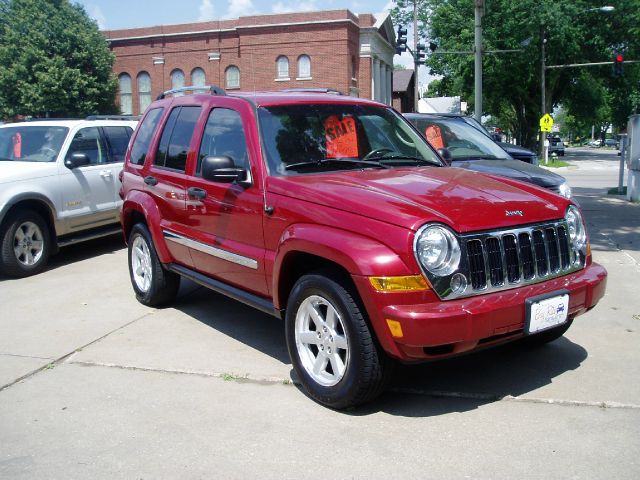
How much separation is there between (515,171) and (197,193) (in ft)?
13.5

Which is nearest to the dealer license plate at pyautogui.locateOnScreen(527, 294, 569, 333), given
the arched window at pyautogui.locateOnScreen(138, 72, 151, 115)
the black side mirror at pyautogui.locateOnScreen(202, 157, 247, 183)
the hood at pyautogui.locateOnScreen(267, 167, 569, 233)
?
the hood at pyautogui.locateOnScreen(267, 167, 569, 233)

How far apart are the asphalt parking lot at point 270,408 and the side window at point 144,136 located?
151 cm

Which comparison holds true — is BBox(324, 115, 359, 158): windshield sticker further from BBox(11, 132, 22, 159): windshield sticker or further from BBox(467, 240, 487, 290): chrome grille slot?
BBox(11, 132, 22, 159): windshield sticker

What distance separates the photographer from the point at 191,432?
3852mm

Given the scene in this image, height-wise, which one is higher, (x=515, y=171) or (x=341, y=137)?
(x=341, y=137)

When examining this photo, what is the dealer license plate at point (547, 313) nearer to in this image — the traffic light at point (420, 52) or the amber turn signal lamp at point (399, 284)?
the amber turn signal lamp at point (399, 284)

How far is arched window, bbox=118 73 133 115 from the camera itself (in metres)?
52.5

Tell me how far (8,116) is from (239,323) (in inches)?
1812

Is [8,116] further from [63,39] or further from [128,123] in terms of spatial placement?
[128,123]

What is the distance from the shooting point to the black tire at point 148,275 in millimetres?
6230

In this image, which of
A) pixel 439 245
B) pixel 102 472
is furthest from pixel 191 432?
pixel 439 245

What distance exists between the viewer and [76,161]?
8562 mm

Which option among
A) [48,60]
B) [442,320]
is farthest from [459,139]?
[48,60]

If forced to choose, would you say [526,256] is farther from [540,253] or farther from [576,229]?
[576,229]
